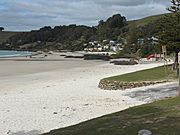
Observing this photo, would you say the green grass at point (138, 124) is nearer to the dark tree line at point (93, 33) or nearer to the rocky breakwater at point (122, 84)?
the rocky breakwater at point (122, 84)

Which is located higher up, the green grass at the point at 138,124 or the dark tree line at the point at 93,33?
the dark tree line at the point at 93,33

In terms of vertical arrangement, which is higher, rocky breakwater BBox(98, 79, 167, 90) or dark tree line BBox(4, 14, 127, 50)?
dark tree line BBox(4, 14, 127, 50)

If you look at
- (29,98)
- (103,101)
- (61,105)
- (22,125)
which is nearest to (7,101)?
(29,98)

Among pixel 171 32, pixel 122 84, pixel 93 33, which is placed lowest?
pixel 122 84

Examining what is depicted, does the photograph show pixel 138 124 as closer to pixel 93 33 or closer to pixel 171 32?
pixel 171 32

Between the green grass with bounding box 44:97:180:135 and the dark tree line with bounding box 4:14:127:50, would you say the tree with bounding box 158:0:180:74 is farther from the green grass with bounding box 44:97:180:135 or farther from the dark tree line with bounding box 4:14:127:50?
the dark tree line with bounding box 4:14:127:50

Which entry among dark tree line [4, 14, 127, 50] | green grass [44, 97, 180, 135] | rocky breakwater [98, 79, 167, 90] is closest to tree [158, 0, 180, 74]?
rocky breakwater [98, 79, 167, 90]

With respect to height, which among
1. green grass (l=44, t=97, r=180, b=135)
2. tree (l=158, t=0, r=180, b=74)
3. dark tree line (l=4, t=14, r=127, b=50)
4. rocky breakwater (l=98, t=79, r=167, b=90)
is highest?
dark tree line (l=4, t=14, r=127, b=50)

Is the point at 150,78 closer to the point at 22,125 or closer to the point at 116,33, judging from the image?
the point at 22,125

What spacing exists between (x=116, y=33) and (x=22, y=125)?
155561 millimetres

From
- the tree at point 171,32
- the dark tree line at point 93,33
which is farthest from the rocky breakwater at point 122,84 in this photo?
the dark tree line at point 93,33

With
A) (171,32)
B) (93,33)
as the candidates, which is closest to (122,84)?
(171,32)

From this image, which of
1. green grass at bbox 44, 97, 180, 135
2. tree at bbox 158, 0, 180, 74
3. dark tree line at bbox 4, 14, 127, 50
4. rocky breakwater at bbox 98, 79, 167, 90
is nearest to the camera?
green grass at bbox 44, 97, 180, 135

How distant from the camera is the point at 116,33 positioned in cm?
16550
